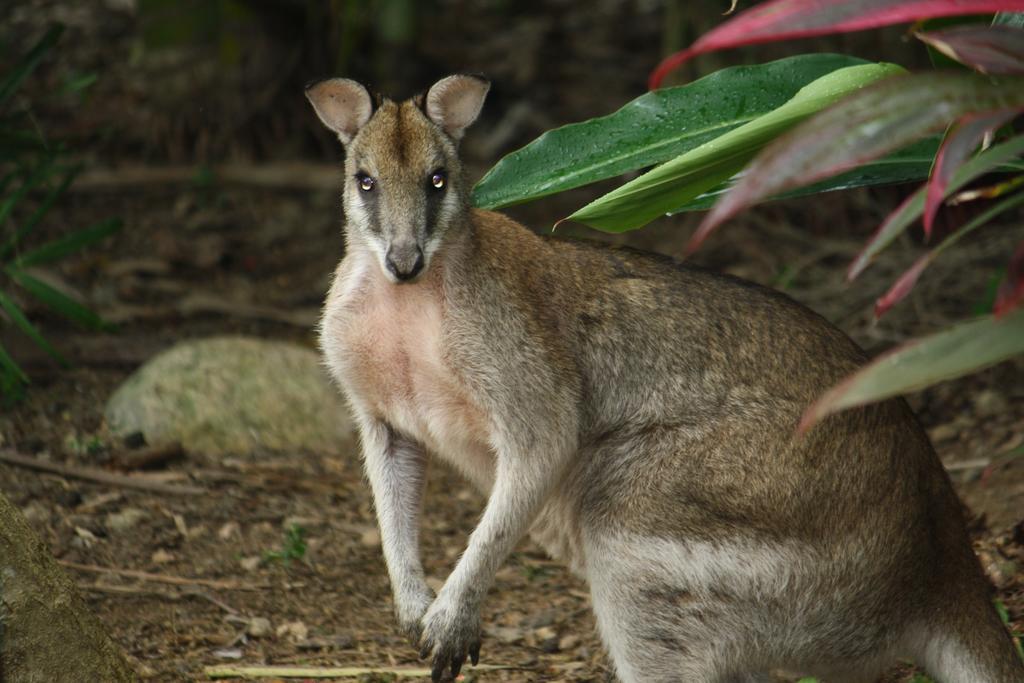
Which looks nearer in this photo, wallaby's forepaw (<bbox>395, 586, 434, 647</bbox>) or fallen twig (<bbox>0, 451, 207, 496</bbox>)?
wallaby's forepaw (<bbox>395, 586, 434, 647</bbox>)

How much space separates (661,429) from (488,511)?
625mm

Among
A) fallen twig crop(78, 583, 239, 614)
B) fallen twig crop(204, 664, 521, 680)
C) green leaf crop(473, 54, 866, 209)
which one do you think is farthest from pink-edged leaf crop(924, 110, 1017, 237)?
fallen twig crop(78, 583, 239, 614)

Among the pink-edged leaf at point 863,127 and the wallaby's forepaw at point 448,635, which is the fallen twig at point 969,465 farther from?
the pink-edged leaf at point 863,127

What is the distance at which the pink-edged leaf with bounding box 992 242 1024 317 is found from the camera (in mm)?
2381

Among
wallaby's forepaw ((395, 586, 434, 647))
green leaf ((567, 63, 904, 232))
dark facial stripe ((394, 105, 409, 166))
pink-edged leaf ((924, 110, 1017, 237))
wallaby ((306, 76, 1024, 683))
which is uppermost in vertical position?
pink-edged leaf ((924, 110, 1017, 237))

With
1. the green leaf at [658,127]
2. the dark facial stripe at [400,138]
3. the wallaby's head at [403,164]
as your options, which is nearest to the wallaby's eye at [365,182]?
the wallaby's head at [403,164]

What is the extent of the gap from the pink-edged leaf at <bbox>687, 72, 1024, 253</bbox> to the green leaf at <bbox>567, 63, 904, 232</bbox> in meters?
0.71

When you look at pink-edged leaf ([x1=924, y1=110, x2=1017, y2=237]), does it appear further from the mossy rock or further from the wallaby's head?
the mossy rock

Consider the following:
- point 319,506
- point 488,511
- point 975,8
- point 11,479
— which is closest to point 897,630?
point 488,511

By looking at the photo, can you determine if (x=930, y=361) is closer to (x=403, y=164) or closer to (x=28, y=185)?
(x=403, y=164)

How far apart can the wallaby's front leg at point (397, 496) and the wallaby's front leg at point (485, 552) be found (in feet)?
0.94

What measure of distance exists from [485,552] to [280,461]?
2.77 meters

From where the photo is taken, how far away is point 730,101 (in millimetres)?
3953

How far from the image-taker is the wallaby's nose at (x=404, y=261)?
154 inches
